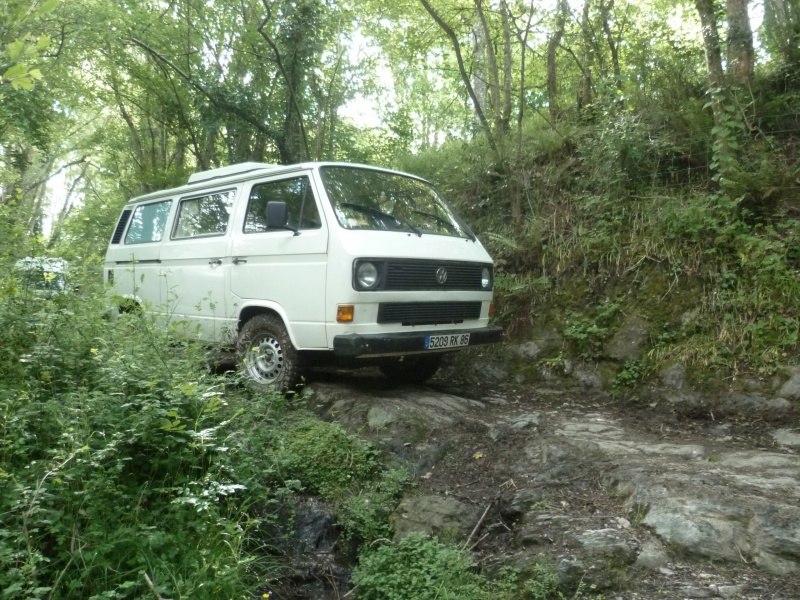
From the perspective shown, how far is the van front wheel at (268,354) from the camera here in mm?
5418

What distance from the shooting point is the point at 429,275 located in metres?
5.46

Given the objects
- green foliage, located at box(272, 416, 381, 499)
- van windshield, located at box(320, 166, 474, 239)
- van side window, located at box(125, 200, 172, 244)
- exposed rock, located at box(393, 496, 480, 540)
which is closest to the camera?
exposed rock, located at box(393, 496, 480, 540)

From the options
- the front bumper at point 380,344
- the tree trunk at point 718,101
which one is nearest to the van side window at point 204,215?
the front bumper at point 380,344

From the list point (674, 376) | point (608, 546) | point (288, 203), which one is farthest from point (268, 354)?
point (674, 376)

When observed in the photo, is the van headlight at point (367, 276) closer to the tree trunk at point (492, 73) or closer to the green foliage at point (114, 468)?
the green foliage at point (114, 468)

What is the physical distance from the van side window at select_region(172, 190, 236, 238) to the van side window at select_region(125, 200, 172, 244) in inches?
14.1

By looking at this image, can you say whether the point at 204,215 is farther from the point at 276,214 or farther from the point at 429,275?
the point at 429,275

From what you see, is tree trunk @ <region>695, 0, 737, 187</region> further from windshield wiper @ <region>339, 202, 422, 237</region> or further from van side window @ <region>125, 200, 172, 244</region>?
van side window @ <region>125, 200, 172, 244</region>

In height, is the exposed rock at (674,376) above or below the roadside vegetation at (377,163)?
below

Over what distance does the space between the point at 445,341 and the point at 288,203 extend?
1.93 meters

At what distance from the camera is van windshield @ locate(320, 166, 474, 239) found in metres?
5.49

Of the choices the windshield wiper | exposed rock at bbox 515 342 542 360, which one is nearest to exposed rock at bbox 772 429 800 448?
exposed rock at bbox 515 342 542 360

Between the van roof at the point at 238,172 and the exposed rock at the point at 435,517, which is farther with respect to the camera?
the van roof at the point at 238,172

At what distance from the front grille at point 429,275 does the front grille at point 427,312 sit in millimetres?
149
